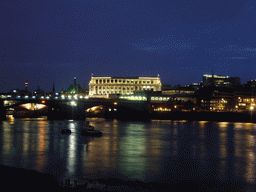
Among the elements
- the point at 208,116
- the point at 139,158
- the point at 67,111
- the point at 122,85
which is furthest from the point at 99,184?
the point at 122,85

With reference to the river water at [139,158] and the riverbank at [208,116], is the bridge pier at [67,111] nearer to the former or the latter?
the riverbank at [208,116]


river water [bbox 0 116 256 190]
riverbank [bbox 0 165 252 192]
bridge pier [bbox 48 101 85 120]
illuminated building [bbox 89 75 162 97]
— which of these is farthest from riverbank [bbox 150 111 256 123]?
illuminated building [bbox 89 75 162 97]

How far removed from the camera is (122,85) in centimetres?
18250

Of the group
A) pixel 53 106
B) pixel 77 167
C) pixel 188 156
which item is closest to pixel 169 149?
pixel 188 156

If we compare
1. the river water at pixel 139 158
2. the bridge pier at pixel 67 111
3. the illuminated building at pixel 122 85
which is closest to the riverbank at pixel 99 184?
the river water at pixel 139 158

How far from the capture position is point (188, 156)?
32.9m

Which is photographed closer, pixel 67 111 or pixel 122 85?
pixel 67 111

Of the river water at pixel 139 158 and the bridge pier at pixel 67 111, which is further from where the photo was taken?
the bridge pier at pixel 67 111

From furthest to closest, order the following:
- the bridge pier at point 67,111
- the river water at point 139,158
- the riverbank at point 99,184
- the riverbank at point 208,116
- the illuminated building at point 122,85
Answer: the illuminated building at point 122,85, the riverbank at point 208,116, the bridge pier at point 67,111, the river water at point 139,158, the riverbank at point 99,184

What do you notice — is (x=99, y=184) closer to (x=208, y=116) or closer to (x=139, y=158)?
(x=139, y=158)

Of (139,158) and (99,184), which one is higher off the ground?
(99,184)

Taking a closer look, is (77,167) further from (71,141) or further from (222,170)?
(71,141)

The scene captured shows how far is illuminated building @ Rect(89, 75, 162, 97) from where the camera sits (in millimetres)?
182125

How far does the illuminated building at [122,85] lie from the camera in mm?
182125
